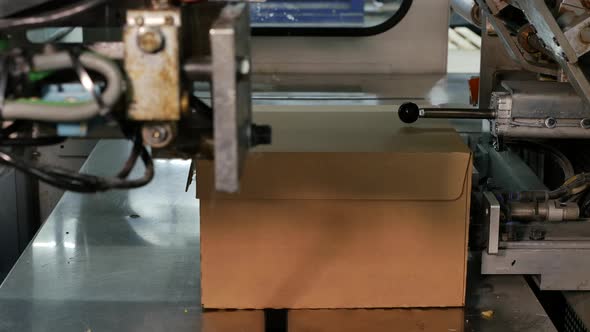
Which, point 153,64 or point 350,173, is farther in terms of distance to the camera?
point 350,173

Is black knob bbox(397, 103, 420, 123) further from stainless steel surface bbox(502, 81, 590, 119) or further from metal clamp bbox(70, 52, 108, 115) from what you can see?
metal clamp bbox(70, 52, 108, 115)

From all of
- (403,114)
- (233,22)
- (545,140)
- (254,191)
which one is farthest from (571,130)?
(233,22)

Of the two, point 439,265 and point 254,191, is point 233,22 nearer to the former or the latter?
point 254,191

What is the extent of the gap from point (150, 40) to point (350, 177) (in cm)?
75

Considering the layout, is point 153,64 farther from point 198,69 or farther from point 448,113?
point 448,113

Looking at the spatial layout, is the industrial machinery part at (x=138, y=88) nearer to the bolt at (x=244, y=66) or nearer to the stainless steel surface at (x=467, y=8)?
the bolt at (x=244, y=66)

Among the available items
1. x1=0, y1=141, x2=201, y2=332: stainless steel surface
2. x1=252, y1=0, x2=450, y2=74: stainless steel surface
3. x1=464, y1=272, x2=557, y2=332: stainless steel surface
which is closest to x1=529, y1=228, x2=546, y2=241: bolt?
x1=464, y1=272, x2=557, y2=332: stainless steel surface

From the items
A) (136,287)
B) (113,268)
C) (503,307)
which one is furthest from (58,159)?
(503,307)

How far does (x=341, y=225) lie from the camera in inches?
72.4

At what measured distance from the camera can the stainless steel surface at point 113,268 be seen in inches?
74.4

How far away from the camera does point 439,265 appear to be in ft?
6.15

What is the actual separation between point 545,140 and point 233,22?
128 cm

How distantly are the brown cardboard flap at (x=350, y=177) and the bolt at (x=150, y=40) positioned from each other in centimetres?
66

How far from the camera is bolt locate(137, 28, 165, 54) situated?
1.14m
